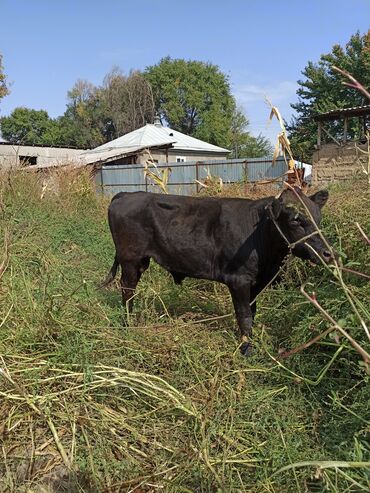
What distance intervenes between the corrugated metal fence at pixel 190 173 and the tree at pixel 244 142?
27.8 metres

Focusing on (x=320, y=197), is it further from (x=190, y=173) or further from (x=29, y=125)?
(x=29, y=125)

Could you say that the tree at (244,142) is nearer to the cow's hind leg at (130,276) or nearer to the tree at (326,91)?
the tree at (326,91)

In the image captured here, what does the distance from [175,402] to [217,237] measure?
1.84m

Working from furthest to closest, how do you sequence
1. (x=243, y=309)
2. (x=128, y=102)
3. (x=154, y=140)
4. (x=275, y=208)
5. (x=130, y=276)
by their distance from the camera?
(x=128, y=102)
(x=154, y=140)
(x=130, y=276)
(x=243, y=309)
(x=275, y=208)

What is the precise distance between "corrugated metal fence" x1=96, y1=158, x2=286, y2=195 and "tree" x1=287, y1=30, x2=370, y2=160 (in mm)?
12890

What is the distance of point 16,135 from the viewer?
59469 mm

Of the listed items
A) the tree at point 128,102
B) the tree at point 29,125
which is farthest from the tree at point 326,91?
the tree at point 29,125

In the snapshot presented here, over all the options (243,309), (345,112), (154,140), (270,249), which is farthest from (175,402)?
(154,140)

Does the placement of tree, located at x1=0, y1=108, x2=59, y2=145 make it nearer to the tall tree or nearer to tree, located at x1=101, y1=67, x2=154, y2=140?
the tall tree

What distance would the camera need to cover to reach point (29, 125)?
58.7m

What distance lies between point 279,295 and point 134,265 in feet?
4.65

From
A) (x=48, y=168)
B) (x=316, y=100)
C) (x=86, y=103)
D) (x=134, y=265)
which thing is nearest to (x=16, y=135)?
→ (x=86, y=103)

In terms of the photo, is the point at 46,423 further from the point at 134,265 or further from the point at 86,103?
the point at 86,103

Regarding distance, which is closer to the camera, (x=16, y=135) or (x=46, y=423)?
(x=46, y=423)
